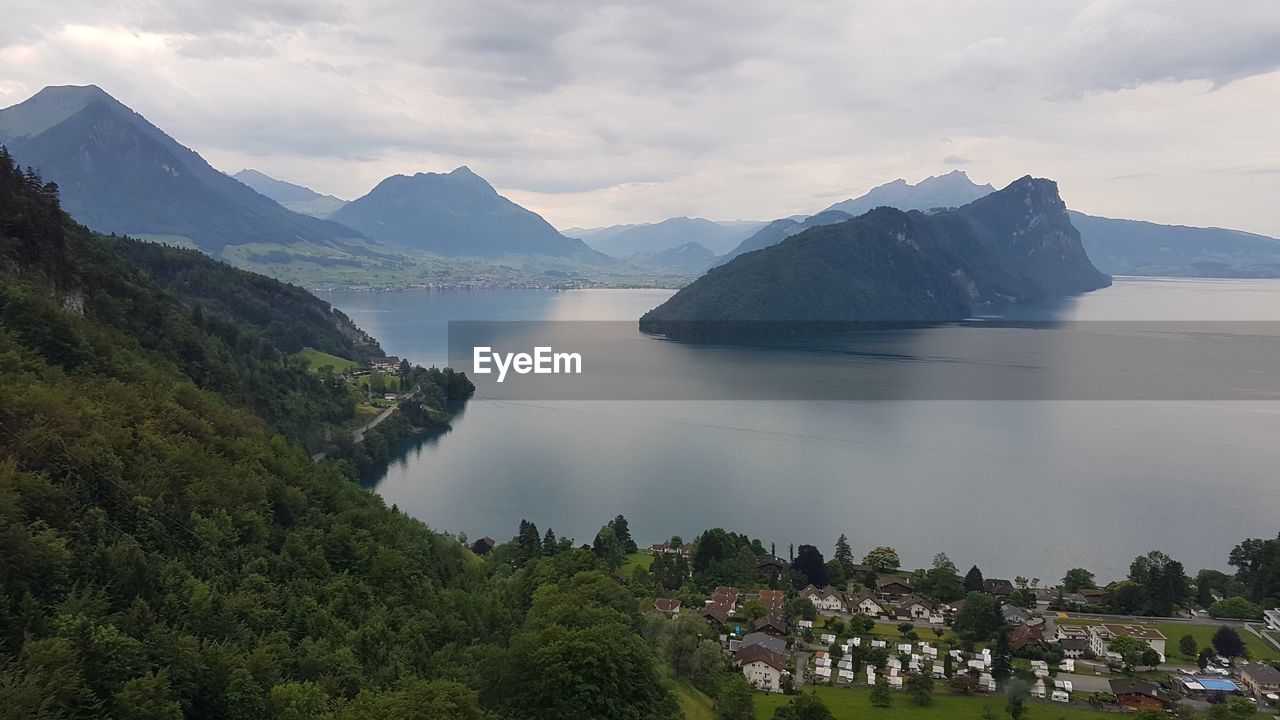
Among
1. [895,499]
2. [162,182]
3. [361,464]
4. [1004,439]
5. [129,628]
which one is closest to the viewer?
[129,628]

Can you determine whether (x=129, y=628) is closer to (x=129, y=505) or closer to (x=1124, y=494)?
(x=129, y=505)

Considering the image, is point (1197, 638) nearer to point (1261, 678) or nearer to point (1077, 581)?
point (1261, 678)

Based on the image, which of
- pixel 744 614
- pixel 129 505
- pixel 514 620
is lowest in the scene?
pixel 744 614

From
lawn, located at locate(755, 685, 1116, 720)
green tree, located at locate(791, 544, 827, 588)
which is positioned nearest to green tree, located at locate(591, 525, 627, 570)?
green tree, located at locate(791, 544, 827, 588)

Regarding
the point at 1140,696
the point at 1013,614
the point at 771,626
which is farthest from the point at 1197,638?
the point at 771,626

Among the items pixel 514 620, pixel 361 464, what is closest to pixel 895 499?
pixel 514 620

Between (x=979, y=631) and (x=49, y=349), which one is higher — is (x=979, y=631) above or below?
below
